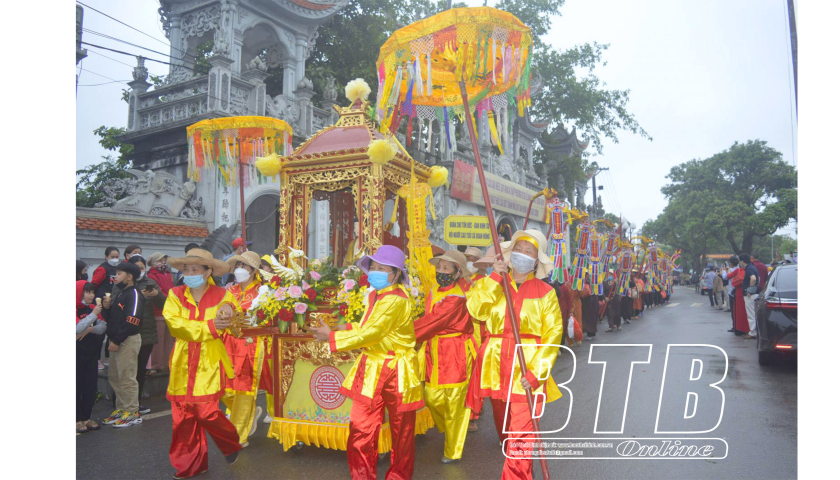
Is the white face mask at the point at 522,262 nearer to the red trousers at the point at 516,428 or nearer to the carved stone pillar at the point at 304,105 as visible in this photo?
the red trousers at the point at 516,428

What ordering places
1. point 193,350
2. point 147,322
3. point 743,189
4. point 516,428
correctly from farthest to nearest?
point 743,189 → point 147,322 → point 193,350 → point 516,428

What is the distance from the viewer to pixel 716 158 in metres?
9.34

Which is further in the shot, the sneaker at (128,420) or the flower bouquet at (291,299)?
the sneaker at (128,420)

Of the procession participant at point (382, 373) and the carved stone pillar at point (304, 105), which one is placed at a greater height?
the carved stone pillar at point (304, 105)

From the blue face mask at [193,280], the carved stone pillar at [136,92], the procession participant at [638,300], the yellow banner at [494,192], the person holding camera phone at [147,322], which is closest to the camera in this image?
the blue face mask at [193,280]

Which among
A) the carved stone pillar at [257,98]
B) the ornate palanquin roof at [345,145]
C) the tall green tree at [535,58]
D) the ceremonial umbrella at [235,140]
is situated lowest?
the ornate palanquin roof at [345,145]

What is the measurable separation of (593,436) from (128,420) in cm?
422

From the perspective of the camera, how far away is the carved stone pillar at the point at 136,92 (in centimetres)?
1155

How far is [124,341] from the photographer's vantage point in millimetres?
5113

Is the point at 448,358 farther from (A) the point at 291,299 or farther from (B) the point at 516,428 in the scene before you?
(A) the point at 291,299

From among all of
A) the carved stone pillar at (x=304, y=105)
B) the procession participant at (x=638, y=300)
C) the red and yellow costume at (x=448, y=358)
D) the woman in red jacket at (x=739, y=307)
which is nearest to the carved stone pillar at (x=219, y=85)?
the carved stone pillar at (x=304, y=105)

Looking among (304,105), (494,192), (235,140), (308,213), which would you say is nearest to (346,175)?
(308,213)

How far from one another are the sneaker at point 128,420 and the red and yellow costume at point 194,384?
5.21ft
